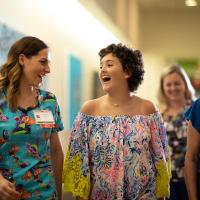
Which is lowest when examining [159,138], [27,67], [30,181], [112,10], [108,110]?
[30,181]

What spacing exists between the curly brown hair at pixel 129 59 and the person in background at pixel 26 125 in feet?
1.30

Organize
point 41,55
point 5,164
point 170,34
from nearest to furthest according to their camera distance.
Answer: point 5,164, point 41,55, point 170,34

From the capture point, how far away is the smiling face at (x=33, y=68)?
7.00 ft

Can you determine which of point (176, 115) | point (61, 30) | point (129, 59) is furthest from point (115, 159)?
point (61, 30)

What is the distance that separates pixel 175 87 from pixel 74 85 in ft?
3.19

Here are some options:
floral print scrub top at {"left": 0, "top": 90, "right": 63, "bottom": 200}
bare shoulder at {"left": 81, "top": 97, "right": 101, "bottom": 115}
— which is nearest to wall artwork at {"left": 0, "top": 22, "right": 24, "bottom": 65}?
floral print scrub top at {"left": 0, "top": 90, "right": 63, "bottom": 200}

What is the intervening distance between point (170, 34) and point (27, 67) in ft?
20.9

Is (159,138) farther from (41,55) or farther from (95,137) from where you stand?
(41,55)

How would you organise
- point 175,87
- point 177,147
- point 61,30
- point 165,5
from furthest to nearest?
1. point 165,5
2. point 61,30
3. point 175,87
4. point 177,147

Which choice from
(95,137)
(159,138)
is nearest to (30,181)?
(95,137)

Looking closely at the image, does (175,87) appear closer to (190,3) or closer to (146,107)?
(146,107)

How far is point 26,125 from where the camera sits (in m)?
2.05

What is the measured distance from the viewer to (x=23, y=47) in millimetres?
2129

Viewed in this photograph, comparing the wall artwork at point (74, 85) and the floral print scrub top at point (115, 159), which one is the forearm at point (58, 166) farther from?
the wall artwork at point (74, 85)
